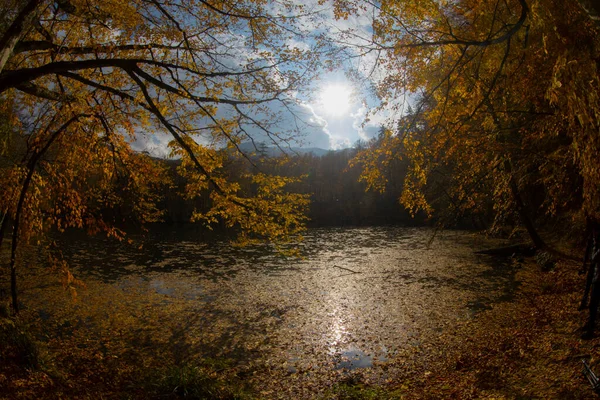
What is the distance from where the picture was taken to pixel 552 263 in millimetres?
11523

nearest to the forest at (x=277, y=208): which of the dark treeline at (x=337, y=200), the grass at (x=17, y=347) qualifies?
the grass at (x=17, y=347)

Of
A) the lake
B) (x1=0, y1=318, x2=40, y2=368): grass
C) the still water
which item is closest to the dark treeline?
the still water

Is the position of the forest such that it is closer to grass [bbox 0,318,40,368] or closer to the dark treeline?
grass [bbox 0,318,40,368]

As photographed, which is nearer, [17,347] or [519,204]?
[17,347]

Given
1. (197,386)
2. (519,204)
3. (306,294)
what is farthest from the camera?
(306,294)

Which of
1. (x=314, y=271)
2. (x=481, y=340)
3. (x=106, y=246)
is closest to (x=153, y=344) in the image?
(x=481, y=340)

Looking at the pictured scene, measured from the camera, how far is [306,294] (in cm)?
1065

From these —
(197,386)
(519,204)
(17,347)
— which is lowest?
(197,386)

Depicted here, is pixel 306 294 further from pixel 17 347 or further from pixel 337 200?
pixel 337 200

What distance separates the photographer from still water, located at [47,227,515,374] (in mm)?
6781

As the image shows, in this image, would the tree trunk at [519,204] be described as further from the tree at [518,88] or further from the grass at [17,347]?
the grass at [17,347]

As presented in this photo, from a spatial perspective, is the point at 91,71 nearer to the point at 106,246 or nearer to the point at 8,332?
the point at 8,332

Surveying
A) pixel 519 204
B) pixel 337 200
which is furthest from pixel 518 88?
pixel 337 200

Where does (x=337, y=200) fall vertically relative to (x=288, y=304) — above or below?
above
